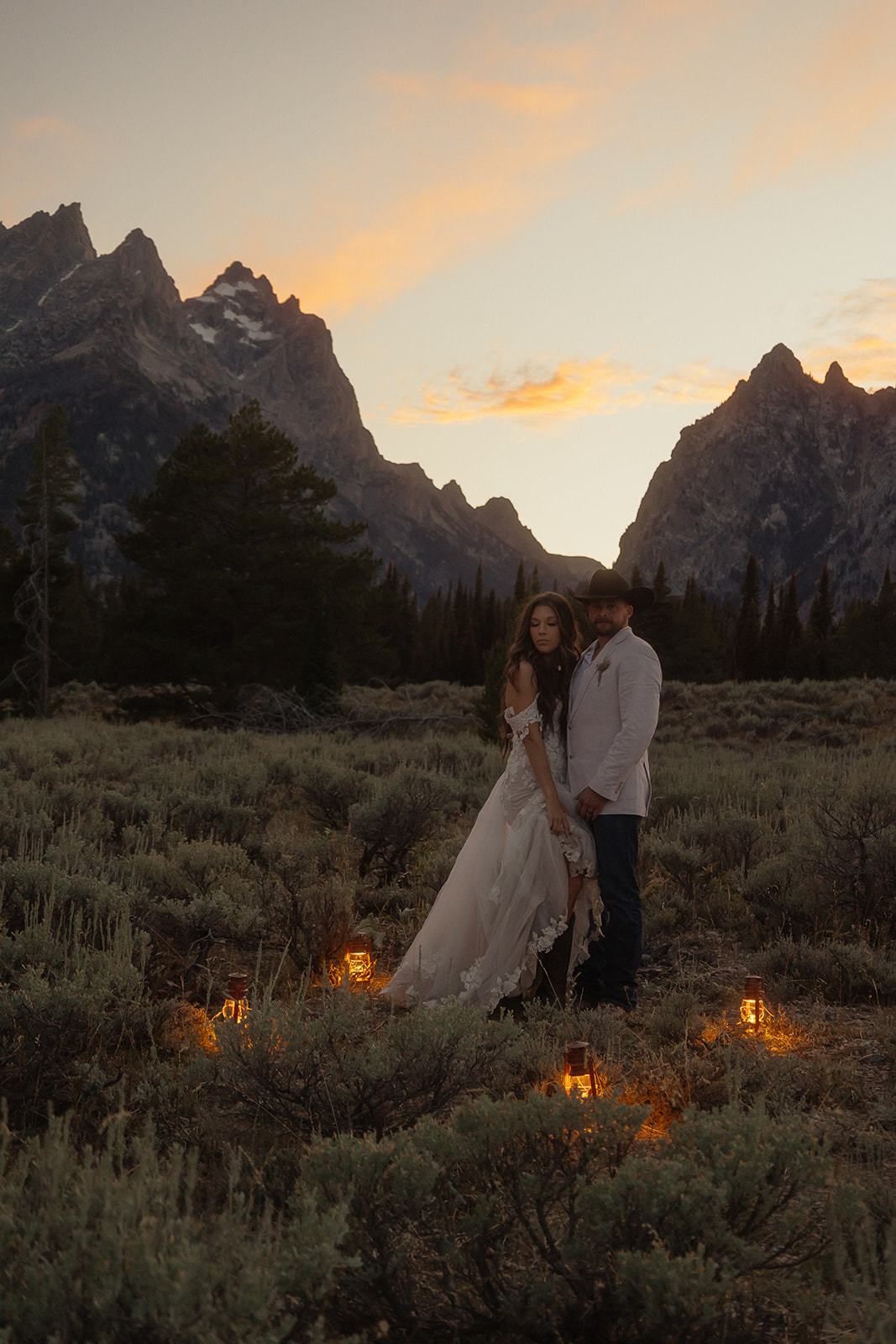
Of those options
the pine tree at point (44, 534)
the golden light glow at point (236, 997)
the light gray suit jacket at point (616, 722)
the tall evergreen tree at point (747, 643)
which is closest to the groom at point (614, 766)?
the light gray suit jacket at point (616, 722)

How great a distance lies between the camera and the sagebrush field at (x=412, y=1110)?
5.69 ft

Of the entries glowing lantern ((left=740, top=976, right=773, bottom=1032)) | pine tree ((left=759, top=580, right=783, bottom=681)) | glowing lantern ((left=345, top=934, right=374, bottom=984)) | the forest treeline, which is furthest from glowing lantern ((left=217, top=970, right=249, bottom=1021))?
pine tree ((left=759, top=580, right=783, bottom=681))

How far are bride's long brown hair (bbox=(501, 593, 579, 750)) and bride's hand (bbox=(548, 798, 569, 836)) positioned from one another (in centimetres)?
41

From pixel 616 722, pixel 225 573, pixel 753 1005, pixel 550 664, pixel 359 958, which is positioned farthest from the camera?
pixel 225 573

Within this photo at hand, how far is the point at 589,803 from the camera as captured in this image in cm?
439

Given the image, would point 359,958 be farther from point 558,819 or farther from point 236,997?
point 558,819

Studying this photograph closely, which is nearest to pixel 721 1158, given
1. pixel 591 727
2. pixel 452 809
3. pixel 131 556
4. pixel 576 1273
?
pixel 576 1273

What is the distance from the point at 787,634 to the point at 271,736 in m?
44.7

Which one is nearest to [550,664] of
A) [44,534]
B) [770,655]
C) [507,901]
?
[507,901]

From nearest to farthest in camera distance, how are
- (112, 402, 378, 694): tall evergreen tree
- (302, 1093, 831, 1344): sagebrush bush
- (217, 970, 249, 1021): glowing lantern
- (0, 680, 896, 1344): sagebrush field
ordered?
(0, 680, 896, 1344): sagebrush field, (302, 1093, 831, 1344): sagebrush bush, (217, 970, 249, 1021): glowing lantern, (112, 402, 378, 694): tall evergreen tree

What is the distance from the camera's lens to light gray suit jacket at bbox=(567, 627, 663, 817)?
14.1 ft

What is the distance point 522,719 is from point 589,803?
0.55m

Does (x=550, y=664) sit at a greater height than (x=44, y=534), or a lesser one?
lesser

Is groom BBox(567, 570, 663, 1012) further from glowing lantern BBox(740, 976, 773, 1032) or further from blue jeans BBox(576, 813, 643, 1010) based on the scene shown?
glowing lantern BBox(740, 976, 773, 1032)
